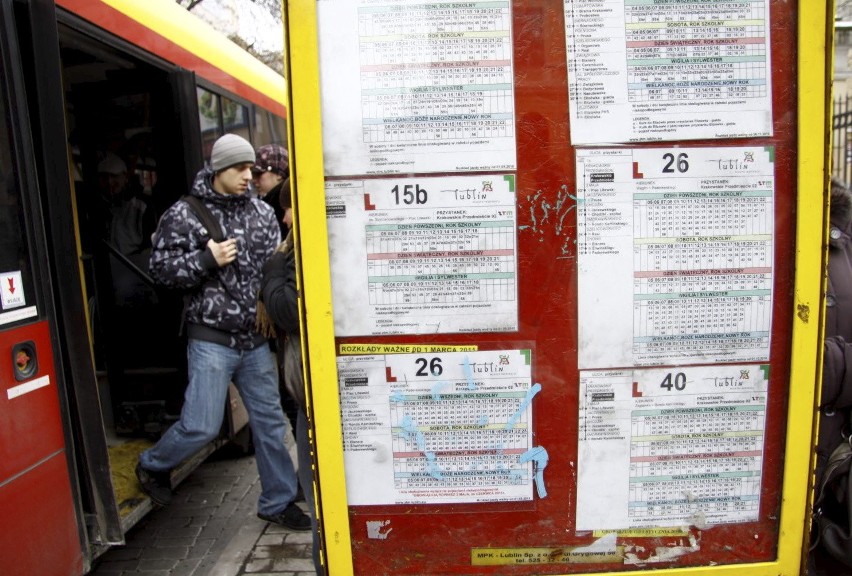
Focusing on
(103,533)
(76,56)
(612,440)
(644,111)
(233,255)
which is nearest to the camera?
(644,111)

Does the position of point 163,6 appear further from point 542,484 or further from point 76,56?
point 542,484

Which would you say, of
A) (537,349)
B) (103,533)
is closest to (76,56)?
(103,533)

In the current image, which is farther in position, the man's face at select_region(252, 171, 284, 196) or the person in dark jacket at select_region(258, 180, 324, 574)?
the man's face at select_region(252, 171, 284, 196)

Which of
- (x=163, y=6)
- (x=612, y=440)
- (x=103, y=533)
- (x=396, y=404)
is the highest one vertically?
(x=163, y=6)

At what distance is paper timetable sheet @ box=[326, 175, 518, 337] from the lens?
1543mm

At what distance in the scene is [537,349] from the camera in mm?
1600

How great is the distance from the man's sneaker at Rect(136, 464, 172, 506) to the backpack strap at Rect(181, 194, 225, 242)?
1375 millimetres

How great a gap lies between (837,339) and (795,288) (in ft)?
1.80

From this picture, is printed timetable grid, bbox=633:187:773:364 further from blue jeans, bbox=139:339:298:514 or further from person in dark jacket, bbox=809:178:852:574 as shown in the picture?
blue jeans, bbox=139:339:298:514

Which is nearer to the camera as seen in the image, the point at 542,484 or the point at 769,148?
the point at 769,148

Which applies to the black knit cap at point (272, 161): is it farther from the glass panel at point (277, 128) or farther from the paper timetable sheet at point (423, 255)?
the paper timetable sheet at point (423, 255)

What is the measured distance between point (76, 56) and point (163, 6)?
63 cm

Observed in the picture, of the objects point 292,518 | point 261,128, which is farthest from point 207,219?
point 261,128

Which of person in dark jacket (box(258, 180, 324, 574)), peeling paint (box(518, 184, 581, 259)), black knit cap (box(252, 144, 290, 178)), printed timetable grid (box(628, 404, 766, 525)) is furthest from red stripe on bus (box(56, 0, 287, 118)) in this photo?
printed timetable grid (box(628, 404, 766, 525))
